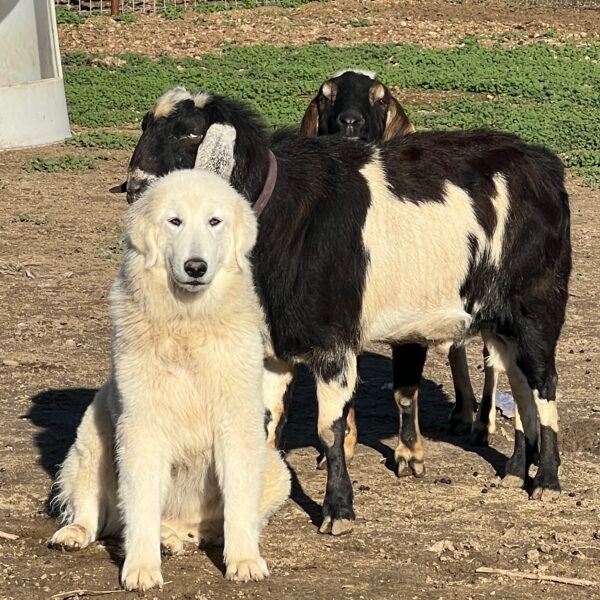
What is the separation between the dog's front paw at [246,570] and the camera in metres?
5.76

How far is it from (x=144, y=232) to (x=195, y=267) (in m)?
0.29

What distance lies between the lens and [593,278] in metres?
11.6

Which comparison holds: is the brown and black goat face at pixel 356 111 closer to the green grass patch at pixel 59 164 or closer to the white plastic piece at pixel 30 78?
the green grass patch at pixel 59 164

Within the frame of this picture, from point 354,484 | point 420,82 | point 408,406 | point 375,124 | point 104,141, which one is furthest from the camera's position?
point 420,82

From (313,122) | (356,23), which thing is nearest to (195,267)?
(313,122)

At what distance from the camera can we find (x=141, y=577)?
5.66 meters

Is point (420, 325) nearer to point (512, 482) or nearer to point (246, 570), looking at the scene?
point (512, 482)

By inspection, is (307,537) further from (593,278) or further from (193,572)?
(593,278)

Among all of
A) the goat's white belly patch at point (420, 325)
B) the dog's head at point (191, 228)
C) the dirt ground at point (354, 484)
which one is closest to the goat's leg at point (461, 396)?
the dirt ground at point (354, 484)

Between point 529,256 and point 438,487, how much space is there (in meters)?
1.26

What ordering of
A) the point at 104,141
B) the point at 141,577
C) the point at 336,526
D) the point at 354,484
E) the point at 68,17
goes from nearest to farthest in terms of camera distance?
1. the point at 141,577
2. the point at 336,526
3. the point at 354,484
4. the point at 104,141
5. the point at 68,17

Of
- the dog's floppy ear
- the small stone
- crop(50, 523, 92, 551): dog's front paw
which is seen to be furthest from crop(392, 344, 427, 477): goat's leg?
the dog's floppy ear

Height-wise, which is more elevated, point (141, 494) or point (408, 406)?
point (141, 494)

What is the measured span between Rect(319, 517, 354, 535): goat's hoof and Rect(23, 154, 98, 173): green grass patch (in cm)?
943
